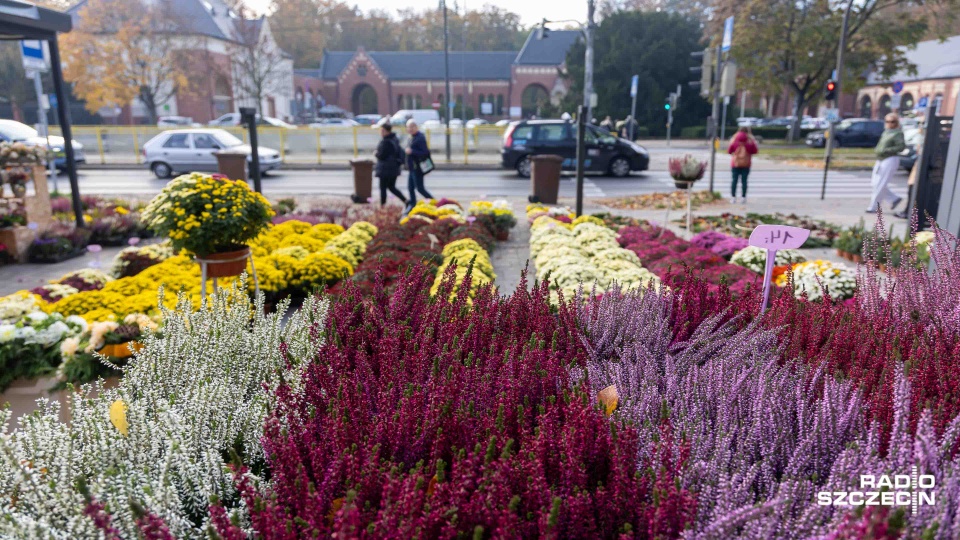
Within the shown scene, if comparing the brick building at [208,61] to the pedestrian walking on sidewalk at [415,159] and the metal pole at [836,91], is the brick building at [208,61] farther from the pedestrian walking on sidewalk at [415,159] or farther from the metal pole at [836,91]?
the metal pole at [836,91]

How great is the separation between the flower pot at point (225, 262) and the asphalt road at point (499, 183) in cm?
961

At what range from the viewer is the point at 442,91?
6438 cm

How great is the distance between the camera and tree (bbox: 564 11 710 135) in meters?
39.6

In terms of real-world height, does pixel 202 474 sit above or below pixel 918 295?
below

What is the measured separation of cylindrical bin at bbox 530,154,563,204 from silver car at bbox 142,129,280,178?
31.1ft

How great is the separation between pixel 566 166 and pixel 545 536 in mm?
17996

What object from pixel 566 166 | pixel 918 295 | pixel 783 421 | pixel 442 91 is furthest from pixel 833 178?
pixel 442 91

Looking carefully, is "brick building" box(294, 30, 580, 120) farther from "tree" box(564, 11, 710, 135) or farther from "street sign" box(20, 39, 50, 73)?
"street sign" box(20, 39, 50, 73)

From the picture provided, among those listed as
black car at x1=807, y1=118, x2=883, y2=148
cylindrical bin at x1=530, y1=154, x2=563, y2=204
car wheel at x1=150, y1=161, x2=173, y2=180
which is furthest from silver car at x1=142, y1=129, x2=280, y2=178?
black car at x1=807, y1=118, x2=883, y2=148

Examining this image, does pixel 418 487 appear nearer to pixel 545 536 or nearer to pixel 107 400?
pixel 545 536

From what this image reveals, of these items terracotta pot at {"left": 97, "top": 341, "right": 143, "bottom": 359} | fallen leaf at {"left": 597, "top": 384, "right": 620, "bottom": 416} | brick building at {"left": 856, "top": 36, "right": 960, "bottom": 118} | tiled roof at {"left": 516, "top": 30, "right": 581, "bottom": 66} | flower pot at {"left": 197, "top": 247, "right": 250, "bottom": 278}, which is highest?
tiled roof at {"left": 516, "top": 30, "right": 581, "bottom": 66}

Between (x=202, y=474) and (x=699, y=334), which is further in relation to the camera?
(x=699, y=334)

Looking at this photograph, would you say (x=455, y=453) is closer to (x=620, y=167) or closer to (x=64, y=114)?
(x=64, y=114)

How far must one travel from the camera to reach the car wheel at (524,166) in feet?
62.5
